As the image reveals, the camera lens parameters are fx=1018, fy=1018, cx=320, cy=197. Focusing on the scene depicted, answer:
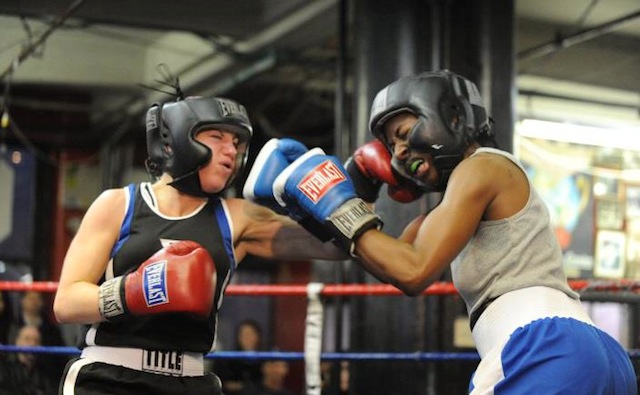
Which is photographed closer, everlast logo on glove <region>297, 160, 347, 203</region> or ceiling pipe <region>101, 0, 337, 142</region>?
everlast logo on glove <region>297, 160, 347, 203</region>

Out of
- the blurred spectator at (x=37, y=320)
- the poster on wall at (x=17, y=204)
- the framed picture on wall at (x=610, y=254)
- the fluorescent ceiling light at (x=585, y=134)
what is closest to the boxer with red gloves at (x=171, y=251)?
the blurred spectator at (x=37, y=320)

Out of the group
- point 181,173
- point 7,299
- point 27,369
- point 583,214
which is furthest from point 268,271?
point 181,173

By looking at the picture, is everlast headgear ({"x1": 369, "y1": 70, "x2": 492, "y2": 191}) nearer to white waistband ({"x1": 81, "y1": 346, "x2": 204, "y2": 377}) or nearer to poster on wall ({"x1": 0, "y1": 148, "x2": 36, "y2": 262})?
white waistband ({"x1": 81, "y1": 346, "x2": 204, "y2": 377})

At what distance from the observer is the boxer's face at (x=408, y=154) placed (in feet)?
6.39

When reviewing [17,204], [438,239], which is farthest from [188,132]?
[17,204]

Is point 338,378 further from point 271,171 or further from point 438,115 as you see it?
point 438,115

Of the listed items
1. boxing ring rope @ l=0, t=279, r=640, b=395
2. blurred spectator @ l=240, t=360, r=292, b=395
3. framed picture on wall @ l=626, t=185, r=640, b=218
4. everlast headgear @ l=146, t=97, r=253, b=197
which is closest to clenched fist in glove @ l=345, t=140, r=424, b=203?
everlast headgear @ l=146, t=97, r=253, b=197

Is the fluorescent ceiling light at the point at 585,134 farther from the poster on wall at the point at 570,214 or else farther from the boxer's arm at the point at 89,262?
the boxer's arm at the point at 89,262

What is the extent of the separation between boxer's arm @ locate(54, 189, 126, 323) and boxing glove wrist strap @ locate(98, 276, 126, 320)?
0.02m

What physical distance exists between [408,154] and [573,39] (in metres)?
4.08

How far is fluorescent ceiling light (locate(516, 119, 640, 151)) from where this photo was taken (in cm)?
743

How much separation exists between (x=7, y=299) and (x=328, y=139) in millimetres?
3850

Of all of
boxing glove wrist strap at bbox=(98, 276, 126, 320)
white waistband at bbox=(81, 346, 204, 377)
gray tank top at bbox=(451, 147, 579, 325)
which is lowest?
white waistband at bbox=(81, 346, 204, 377)

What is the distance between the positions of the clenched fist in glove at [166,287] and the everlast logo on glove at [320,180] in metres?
0.25
